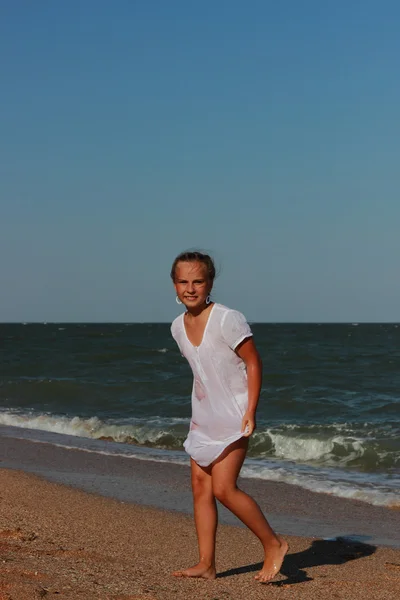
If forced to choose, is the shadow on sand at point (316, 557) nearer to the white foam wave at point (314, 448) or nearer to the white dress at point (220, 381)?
the white dress at point (220, 381)

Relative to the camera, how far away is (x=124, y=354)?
3966 cm

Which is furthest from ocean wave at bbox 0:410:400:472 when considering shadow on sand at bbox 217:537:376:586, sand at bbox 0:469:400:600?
sand at bbox 0:469:400:600

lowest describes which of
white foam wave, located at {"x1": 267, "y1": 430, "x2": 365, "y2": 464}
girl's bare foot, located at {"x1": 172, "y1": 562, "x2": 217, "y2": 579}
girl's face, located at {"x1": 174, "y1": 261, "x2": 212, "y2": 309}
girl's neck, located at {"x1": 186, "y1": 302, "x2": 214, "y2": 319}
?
white foam wave, located at {"x1": 267, "y1": 430, "x2": 365, "y2": 464}

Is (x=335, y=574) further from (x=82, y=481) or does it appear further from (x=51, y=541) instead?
(x=82, y=481)

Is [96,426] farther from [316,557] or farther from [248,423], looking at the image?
[248,423]

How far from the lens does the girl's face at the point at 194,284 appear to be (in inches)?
180

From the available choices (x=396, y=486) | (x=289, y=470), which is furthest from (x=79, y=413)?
(x=396, y=486)

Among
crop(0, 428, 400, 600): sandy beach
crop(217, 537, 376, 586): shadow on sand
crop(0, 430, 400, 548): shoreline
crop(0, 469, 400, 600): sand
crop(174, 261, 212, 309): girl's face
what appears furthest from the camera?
crop(0, 430, 400, 548): shoreline

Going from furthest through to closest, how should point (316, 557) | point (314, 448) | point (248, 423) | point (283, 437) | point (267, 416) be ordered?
point (267, 416) → point (283, 437) → point (314, 448) → point (316, 557) → point (248, 423)

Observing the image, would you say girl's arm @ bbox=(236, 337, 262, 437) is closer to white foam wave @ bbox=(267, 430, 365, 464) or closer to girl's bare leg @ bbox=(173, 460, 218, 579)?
girl's bare leg @ bbox=(173, 460, 218, 579)

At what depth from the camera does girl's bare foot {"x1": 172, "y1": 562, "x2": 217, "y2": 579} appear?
15.3 ft

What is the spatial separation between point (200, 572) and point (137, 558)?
0.73 metres

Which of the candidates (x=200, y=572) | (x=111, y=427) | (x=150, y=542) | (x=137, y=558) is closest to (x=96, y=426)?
(x=111, y=427)

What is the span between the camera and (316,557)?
226 inches
